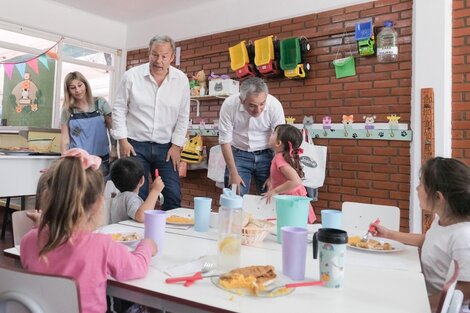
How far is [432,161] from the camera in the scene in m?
1.53

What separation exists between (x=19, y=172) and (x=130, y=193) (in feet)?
5.64

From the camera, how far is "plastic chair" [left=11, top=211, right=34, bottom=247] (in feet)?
4.93

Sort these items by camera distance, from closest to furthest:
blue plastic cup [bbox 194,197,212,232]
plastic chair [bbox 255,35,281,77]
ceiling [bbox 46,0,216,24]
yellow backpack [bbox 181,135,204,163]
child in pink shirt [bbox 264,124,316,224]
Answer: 1. blue plastic cup [bbox 194,197,212,232]
2. child in pink shirt [bbox 264,124,316,224]
3. plastic chair [bbox 255,35,281,77]
4. yellow backpack [bbox 181,135,204,163]
5. ceiling [bbox 46,0,216,24]

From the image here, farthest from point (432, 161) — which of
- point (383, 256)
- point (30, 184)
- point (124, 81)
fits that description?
point (30, 184)

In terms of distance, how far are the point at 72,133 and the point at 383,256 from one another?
243 centimetres

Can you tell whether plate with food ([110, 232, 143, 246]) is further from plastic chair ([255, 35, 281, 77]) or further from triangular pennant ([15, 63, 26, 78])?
triangular pennant ([15, 63, 26, 78])

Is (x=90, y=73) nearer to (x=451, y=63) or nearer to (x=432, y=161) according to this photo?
(x=451, y=63)

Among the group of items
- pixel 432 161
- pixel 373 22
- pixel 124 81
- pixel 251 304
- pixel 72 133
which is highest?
pixel 373 22

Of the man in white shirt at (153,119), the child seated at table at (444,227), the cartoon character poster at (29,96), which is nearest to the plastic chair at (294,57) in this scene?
the man in white shirt at (153,119)

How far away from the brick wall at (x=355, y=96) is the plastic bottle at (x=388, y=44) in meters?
0.05

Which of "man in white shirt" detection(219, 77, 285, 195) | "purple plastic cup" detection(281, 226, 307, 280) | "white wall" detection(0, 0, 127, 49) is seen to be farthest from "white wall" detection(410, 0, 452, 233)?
"white wall" detection(0, 0, 127, 49)

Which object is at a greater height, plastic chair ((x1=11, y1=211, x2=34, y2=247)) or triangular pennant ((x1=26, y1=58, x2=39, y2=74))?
triangular pennant ((x1=26, y1=58, x2=39, y2=74))

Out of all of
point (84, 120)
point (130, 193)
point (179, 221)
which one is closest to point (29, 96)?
point (84, 120)

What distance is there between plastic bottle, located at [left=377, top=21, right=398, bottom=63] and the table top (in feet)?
7.74
